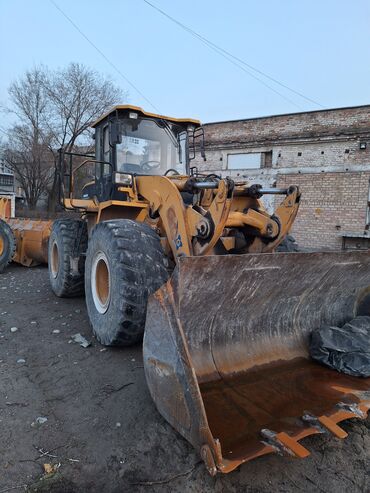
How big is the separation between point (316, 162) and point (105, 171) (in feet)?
35.2

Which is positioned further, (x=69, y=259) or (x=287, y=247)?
(x=69, y=259)

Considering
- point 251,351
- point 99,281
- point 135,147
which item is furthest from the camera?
point 135,147

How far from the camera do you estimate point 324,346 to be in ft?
10.9

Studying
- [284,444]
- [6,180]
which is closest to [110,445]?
[284,444]

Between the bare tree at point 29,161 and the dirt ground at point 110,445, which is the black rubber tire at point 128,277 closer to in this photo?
the dirt ground at point 110,445

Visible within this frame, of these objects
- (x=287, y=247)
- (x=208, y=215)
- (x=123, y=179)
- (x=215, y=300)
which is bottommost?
(x=215, y=300)

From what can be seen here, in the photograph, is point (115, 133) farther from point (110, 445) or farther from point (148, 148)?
point (110, 445)

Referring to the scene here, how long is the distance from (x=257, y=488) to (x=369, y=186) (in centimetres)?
1281

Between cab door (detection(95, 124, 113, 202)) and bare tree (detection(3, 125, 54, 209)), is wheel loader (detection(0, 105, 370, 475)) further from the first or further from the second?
bare tree (detection(3, 125, 54, 209))

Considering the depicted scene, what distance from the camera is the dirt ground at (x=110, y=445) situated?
2.14 m

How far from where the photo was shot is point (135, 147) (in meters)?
5.11

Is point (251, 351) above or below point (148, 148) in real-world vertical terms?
below

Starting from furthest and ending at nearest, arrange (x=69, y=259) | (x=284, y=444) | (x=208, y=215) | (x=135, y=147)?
(x=69, y=259), (x=135, y=147), (x=208, y=215), (x=284, y=444)

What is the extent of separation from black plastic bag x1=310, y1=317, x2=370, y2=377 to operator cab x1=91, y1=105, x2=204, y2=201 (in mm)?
2939
